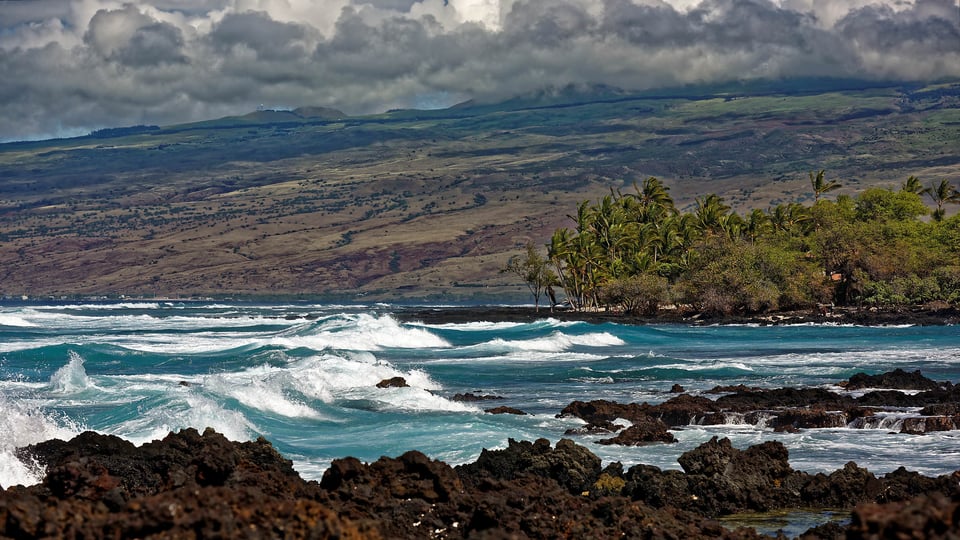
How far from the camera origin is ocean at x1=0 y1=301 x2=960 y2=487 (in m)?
22.4

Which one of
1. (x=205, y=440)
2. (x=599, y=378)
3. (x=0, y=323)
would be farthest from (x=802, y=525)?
(x=0, y=323)

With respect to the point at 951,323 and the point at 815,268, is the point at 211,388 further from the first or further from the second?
the point at 815,268

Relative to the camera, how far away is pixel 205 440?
16.1 metres

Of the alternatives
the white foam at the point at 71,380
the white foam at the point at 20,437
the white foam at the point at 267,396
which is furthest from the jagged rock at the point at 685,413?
the white foam at the point at 71,380

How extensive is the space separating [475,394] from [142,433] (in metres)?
13.7

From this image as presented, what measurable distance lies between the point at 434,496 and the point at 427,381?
92.0 ft

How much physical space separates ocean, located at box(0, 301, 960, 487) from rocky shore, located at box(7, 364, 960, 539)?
3.04 m

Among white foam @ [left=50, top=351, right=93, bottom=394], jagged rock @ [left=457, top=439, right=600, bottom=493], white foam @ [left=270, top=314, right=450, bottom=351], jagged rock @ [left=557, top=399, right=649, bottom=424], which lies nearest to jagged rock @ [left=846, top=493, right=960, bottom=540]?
jagged rock @ [left=457, top=439, right=600, bottom=493]

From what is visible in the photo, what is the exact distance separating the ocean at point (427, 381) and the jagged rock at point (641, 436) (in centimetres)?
44

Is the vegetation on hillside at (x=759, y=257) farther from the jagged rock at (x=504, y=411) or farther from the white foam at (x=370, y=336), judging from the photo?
the jagged rock at (x=504, y=411)

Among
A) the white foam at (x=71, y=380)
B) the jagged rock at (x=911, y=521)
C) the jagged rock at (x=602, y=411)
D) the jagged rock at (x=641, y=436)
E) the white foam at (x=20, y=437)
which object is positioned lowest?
the jagged rock at (x=602, y=411)

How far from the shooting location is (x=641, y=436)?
23.1 meters

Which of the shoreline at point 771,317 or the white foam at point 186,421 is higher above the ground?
the white foam at point 186,421

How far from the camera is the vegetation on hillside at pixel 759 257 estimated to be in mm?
89875
